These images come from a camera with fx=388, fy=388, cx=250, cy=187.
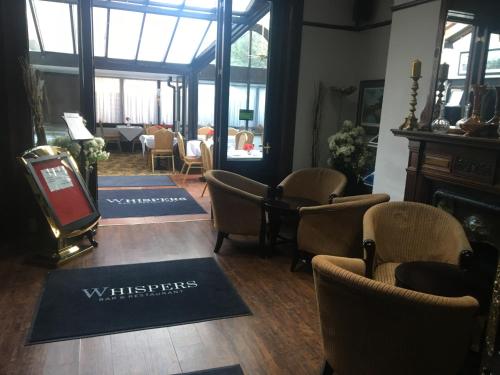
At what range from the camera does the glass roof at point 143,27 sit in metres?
4.41

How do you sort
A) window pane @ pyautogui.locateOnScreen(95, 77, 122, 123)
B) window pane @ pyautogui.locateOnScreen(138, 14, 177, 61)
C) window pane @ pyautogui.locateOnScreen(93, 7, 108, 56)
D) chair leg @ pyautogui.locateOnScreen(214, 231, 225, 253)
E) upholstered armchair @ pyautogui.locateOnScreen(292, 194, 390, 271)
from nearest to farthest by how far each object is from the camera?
1. upholstered armchair @ pyautogui.locateOnScreen(292, 194, 390, 271)
2. chair leg @ pyautogui.locateOnScreen(214, 231, 225, 253)
3. window pane @ pyautogui.locateOnScreen(93, 7, 108, 56)
4. window pane @ pyautogui.locateOnScreen(138, 14, 177, 61)
5. window pane @ pyautogui.locateOnScreen(95, 77, 122, 123)

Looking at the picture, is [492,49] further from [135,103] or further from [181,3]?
[135,103]

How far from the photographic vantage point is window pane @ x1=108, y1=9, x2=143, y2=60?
815 centimetres

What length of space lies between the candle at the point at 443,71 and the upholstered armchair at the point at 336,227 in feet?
3.59

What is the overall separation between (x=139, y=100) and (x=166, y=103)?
897 mm

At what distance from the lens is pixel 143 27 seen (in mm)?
8594

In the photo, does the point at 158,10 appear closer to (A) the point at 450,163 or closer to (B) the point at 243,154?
(B) the point at 243,154

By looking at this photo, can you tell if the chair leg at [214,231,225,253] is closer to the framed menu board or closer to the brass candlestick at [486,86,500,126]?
the framed menu board

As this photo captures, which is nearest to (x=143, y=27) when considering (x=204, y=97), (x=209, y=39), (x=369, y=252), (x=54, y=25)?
(x=209, y=39)

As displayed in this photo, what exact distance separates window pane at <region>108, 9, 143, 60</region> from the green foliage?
5751mm

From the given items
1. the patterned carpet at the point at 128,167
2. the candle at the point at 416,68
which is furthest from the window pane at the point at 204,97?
the candle at the point at 416,68

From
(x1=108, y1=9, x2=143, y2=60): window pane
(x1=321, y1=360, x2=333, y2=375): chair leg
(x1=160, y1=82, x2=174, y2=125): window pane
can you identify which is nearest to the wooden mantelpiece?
(x1=321, y1=360, x2=333, y2=375): chair leg

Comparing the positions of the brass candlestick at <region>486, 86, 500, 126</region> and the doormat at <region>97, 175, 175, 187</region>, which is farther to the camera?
the doormat at <region>97, 175, 175, 187</region>

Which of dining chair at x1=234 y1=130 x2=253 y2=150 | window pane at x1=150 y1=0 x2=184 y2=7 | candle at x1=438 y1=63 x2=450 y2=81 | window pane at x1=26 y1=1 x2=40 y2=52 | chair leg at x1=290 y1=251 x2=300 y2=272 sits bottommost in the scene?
chair leg at x1=290 y1=251 x2=300 y2=272
